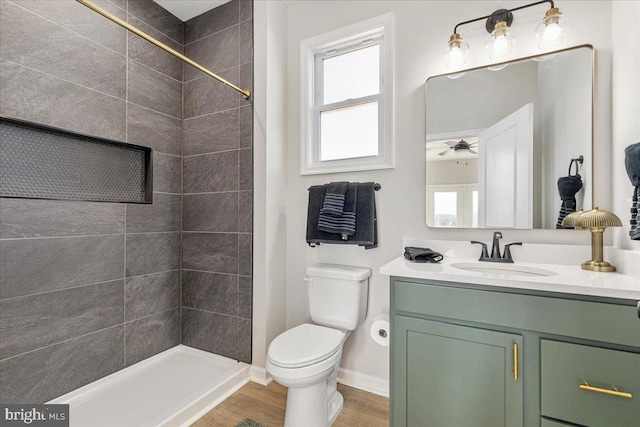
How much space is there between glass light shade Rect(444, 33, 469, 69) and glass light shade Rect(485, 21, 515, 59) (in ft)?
0.37

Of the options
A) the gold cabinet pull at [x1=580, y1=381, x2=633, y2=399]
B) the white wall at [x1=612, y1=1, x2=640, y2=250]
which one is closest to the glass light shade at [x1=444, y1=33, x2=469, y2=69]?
the white wall at [x1=612, y1=1, x2=640, y2=250]

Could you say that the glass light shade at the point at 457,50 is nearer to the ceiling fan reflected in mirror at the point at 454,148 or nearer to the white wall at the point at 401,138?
the white wall at the point at 401,138

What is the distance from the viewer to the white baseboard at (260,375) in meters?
1.98

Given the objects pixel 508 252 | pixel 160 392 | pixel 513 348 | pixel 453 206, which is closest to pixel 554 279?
pixel 513 348

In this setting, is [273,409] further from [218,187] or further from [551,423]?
[218,187]

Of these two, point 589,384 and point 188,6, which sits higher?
point 188,6

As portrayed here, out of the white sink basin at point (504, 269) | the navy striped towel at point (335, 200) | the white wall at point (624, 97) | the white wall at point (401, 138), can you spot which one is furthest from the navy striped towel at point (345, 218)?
the white wall at point (624, 97)

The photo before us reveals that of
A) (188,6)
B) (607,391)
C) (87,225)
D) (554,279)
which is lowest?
(607,391)

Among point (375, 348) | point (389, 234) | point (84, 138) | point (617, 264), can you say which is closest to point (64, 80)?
point (84, 138)

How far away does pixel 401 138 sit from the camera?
1835mm

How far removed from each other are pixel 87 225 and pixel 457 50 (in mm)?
2443

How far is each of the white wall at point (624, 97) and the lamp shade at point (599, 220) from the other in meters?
0.10

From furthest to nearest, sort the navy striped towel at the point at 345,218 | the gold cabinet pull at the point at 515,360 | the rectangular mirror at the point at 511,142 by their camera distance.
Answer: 1. the navy striped towel at the point at 345,218
2. the rectangular mirror at the point at 511,142
3. the gold cabinet pull at the point at 515,360

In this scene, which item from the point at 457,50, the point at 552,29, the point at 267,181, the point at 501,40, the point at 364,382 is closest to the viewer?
the point at 552,29
